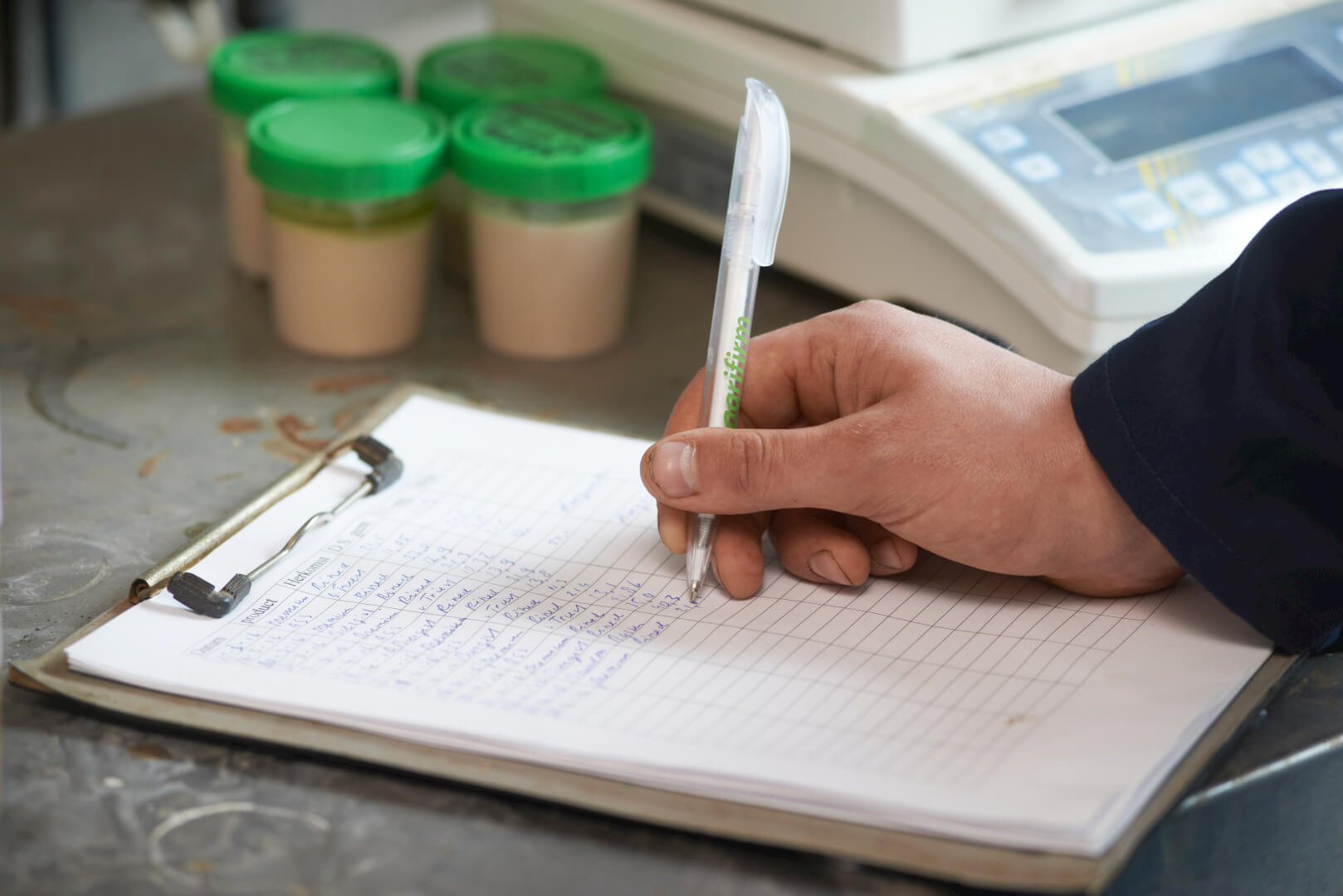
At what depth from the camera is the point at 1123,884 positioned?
0.49 m

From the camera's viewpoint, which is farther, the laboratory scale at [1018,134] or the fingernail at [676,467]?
the laboratory scale at [1018,134]

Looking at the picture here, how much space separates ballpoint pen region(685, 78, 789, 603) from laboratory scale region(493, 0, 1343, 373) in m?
0.21

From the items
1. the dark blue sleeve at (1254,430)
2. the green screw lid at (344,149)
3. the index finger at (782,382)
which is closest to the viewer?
the dark blue sleeve at (1254,430)

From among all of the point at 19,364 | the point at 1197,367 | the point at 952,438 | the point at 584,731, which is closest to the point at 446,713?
the point at 584,731

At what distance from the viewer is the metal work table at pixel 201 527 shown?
48 cm

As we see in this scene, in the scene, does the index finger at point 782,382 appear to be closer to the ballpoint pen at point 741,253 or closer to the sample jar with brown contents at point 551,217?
the ballpoint pen at point 741,253

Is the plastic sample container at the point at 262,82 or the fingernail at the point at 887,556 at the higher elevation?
the plastic sample container at the point at 262,82

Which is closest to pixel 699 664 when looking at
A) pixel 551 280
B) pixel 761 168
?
pixel 761 168

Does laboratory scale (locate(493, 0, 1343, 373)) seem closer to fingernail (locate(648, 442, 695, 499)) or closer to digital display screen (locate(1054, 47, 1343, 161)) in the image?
digital display screen (locate(1054, 47, 1343, 161))

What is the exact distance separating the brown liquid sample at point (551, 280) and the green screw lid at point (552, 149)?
3cm

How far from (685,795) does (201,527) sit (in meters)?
0.35

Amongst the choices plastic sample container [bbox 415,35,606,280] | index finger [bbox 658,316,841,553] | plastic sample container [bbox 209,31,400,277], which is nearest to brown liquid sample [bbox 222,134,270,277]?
plastic sample container [bbox 209,31,400,277]

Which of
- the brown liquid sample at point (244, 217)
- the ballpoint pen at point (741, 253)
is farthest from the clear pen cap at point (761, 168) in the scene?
the brown liquid sample at point (244, 217)

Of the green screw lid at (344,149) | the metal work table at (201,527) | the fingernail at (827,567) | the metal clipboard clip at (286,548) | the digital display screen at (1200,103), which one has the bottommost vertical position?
the metal work table at (201,527)
